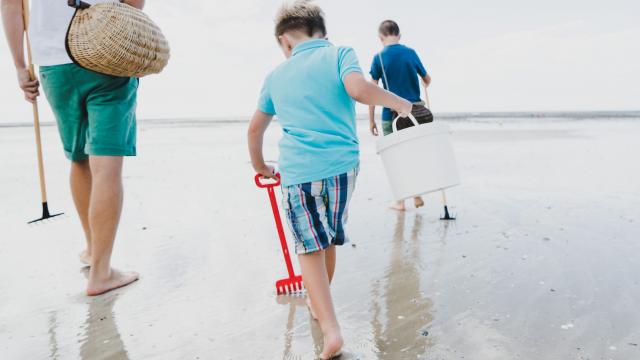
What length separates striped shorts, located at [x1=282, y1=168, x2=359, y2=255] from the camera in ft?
6.14

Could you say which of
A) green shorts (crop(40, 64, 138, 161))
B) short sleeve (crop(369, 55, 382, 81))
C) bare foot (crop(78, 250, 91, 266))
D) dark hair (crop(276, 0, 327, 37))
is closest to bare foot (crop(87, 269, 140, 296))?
bare foot (crop(78, 250, 91, 266))

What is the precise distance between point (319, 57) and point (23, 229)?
296 cm

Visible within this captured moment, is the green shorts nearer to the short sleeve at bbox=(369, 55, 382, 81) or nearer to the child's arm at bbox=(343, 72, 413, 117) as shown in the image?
the child's arm at bbox=(343, 72, 413, 117)

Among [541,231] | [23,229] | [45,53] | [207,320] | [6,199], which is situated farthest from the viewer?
[6,199]

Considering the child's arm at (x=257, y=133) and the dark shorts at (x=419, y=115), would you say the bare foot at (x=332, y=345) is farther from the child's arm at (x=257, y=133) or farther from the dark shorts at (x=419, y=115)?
the dark shorts at (x=419, y=115)

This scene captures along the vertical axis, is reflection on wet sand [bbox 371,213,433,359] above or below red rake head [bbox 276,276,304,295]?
below

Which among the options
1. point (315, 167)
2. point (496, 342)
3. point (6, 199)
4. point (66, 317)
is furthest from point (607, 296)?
point (6, 199)

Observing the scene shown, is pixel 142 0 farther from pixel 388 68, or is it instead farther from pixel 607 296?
pixel 607 296

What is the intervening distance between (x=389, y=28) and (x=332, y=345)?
3.19m

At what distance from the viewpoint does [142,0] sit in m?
2.58

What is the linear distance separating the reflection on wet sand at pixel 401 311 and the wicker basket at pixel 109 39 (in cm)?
162

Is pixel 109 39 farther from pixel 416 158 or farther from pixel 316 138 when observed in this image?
pixel 416 158

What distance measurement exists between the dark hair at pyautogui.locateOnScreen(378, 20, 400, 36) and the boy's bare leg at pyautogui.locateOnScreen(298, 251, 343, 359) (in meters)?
2.89

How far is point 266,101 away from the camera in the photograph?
2.01 m
